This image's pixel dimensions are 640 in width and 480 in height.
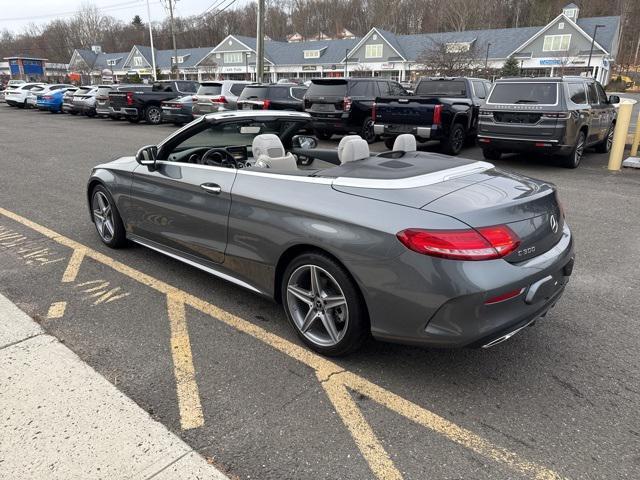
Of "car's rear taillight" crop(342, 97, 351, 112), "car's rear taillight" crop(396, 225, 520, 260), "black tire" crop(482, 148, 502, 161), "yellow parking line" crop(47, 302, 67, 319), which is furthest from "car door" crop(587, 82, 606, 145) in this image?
"yellow parking line" crop(47, 302, 67, 319)

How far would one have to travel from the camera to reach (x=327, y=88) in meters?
13.8

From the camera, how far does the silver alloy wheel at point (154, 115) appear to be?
21.3 metres

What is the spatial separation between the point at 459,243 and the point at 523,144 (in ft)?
26.3

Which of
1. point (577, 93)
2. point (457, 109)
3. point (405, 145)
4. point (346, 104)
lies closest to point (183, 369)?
point (405, 145)

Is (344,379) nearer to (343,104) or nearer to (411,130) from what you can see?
(411,130)

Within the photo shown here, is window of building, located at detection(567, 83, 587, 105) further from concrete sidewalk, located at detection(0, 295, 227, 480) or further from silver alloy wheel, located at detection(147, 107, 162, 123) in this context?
silver alloy wheel, located at detection(147, 107, 162, 123)

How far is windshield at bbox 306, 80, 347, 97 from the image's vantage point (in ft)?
44.6

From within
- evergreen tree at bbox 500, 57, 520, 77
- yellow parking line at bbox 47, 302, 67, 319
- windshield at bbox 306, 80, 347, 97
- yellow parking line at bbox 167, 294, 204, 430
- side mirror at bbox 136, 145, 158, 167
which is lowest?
yellow parking line at bbox 47, 302, 67, 319

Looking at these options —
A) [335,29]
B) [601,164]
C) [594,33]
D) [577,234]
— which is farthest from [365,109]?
[335,29]

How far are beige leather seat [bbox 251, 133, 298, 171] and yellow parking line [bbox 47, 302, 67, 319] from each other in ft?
6.15

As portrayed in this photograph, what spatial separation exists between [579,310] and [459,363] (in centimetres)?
132

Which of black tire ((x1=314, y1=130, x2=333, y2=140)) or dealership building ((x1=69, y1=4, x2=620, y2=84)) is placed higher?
dealership building ((x1=69, y1=4, x2=620, y2=84))

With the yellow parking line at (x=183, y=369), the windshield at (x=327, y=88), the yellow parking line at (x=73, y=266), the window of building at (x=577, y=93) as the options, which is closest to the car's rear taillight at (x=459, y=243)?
the yellow parking line at (x=183, y=369)

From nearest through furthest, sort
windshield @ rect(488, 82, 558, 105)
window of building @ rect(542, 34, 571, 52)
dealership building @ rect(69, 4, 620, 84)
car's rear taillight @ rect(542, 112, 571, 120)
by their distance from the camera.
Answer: car's rear taillight @ rect(542, 112, 571, 120) → windshield @ rect(488, 82, 558, 105) → dealership building @ rect(69, 4, 620, 84) → window of building @ rect(542, 34, 571, 52)
